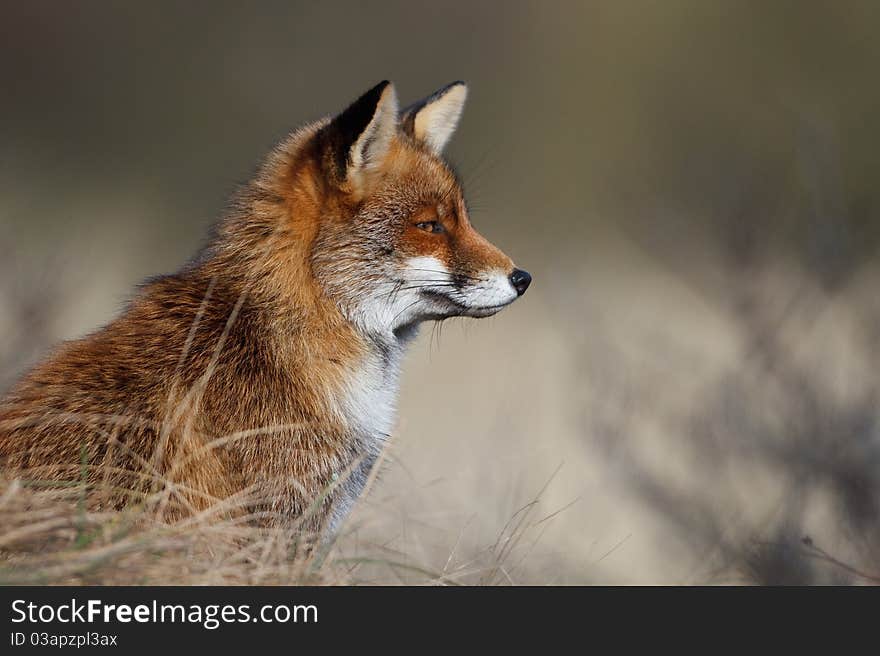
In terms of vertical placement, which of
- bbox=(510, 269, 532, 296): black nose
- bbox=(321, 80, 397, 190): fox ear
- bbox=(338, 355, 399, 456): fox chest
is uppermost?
bbox=(321, 80, 397, 190): fox ear

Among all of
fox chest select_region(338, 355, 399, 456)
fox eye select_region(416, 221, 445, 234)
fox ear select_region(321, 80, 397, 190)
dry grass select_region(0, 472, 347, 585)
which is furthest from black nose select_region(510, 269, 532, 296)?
dry grass select_region(0, 472, 347, 585)

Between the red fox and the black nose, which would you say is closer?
the red fox

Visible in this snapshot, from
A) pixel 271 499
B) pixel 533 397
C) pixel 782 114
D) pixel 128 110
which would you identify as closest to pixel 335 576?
pixel 271 499

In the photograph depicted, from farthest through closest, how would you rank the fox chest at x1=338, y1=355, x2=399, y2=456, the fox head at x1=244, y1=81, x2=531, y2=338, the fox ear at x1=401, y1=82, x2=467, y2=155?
the fox ear at x1=401, y1=82, x2=467, y2=155 < the fox head at x1=244, y1=81, x2=531, y2=338 < the fox chest at x1=338, y1=355, x2=399, y2=456

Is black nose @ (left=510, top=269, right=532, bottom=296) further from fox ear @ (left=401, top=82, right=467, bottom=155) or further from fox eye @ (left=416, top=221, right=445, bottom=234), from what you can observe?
fox ear @ (left=401, top=82, right=467, bottom=155)

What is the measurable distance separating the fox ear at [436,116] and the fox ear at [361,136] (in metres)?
0.50

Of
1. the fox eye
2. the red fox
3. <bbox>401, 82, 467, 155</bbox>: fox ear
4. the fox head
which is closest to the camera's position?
the red fox

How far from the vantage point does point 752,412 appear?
774 centimetres

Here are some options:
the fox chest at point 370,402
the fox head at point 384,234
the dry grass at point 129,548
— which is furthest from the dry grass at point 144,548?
the fox head at point 384,234

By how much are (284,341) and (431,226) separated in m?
0.95

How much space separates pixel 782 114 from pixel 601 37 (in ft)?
18.8

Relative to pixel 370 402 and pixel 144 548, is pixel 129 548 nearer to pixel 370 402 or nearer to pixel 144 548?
pixel 144 548

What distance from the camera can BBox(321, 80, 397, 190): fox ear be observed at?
4949mm

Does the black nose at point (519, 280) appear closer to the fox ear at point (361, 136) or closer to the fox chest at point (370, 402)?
the fox chest at point (370, 402)
